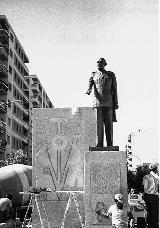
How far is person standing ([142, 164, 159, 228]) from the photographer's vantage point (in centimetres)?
1191

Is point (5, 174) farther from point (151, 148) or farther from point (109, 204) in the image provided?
point (151, 148)

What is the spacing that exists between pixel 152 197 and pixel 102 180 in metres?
1.47

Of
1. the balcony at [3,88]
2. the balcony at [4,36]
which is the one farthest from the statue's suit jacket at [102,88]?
the balcony at [4,36]

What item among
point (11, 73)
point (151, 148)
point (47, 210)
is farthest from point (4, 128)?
point (47, 210)

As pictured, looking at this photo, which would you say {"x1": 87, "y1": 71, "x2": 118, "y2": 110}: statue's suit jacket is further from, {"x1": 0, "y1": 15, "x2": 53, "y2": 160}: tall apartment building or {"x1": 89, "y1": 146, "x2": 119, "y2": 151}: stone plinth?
{"x1": 0, "y1": 15, "x2": 53, "y2": 160}: tall apartment building

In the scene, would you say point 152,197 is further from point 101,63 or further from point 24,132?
point 24,132

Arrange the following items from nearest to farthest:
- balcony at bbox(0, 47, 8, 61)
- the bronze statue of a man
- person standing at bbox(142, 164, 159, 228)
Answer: person standing at bbox(142, 164, 159, 228)
the bronze statue of a man
balcony at bbox(0, 47, 8, 61)

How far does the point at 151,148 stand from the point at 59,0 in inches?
2396

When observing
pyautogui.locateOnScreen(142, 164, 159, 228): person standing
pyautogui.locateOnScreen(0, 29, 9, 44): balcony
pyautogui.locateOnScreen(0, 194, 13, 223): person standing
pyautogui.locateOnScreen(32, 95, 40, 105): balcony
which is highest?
pyautogui.locateOnScreen(0, 29, 9, 44): balcony

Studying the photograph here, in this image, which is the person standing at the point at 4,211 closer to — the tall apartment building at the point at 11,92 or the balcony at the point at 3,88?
the tall apartment building at the point at 11,92

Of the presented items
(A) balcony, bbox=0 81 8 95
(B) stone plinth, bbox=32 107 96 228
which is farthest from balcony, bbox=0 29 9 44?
(B) stone plinth, bbox=32 107 96 228

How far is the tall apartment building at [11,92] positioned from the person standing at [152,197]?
169 ft

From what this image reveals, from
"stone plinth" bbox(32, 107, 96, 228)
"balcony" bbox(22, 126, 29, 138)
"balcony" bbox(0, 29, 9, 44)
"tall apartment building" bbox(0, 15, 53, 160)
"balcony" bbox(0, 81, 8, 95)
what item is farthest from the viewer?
"balcony" bbox(22, 126, 29, 138)

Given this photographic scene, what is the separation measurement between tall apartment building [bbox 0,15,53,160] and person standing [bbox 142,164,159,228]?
51533 millimetres
